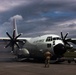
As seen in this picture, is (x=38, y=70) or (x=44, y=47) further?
(x=44, y=47)

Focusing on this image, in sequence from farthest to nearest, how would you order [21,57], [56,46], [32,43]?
[21,57] < [32,43] < [56,46]


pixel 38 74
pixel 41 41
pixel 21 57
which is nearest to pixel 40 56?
pixel 41 41

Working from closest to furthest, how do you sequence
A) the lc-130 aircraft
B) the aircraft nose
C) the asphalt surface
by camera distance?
the asphalt surface < the aircraft nose < the lc-130 aircraft

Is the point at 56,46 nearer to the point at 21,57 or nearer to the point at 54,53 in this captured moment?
the point at 54,53

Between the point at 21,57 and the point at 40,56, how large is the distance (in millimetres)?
6366

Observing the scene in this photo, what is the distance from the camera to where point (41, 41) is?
31719 millimetres

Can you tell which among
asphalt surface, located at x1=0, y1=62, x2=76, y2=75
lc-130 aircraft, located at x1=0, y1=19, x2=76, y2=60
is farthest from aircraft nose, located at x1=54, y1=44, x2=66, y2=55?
asphalt surface, located at x1=0, y1=62, x2=76, y2=75

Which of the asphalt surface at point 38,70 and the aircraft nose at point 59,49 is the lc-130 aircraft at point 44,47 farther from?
the asphalt surface at point 38,70

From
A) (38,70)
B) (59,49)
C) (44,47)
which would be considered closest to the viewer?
(38,70)

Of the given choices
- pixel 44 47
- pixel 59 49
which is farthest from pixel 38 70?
pixel 44 47

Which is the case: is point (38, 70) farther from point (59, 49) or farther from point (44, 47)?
point (44, 47)

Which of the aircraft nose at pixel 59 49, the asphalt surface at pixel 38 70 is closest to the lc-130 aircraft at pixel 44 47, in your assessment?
the aircraft nose at pixel 59 49

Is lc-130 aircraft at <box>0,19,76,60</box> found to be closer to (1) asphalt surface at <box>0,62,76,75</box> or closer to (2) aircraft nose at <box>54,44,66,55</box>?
(2) aircraft nose at <box>54,44,66,55</box>

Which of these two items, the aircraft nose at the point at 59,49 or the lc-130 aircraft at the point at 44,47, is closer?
the aircraft nose at the point at 59,49
